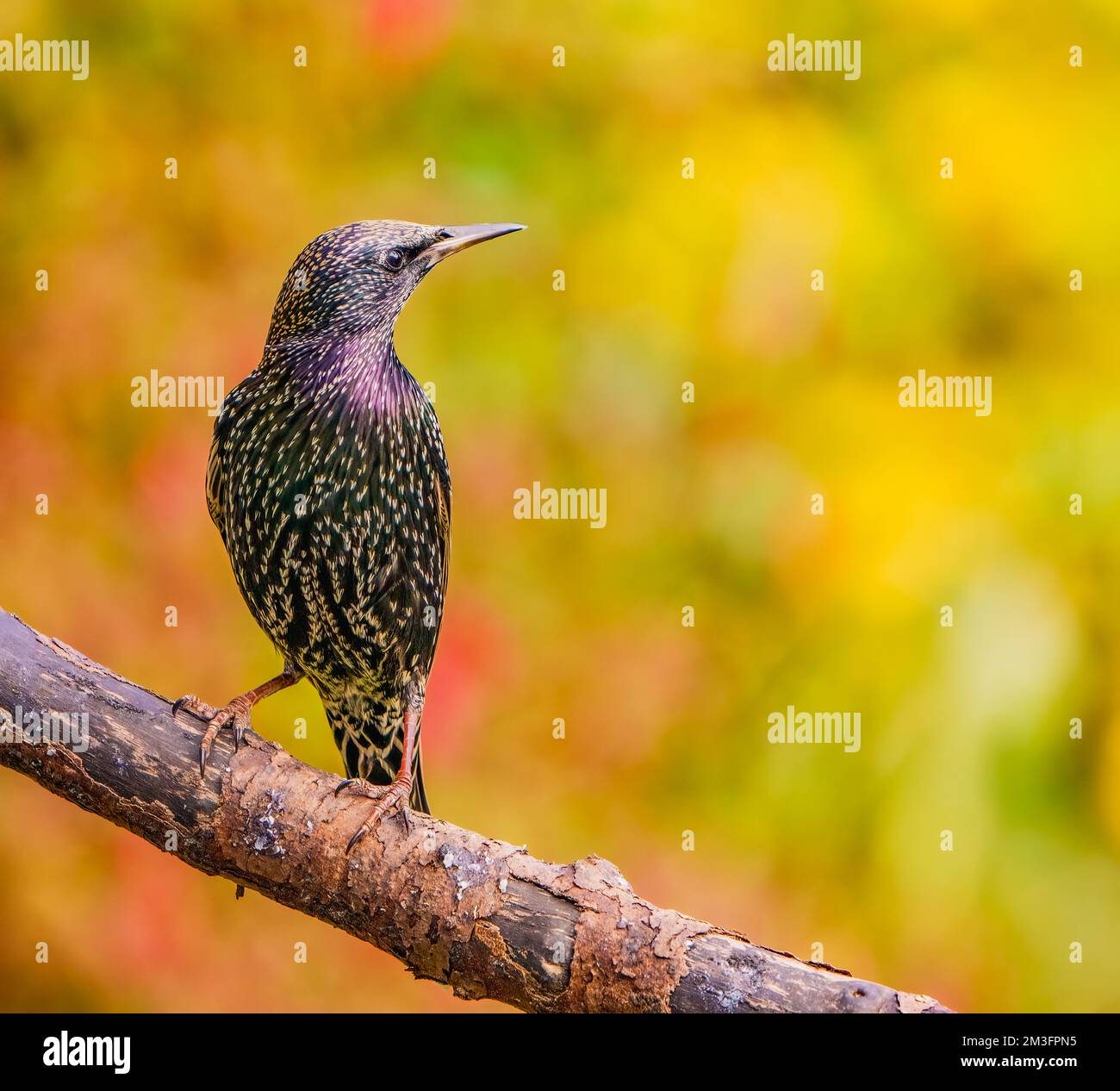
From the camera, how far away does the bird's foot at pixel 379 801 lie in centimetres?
312

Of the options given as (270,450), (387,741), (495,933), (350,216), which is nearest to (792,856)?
(387,741)

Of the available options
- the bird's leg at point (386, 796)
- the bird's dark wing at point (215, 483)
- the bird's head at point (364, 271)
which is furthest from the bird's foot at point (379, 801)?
the bird's head at point (364, 271)

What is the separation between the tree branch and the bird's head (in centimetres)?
104

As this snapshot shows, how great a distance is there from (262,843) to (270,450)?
99 cm

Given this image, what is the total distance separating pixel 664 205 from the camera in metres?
4.59

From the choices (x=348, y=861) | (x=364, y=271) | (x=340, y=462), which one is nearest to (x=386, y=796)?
(x=348, y=861)

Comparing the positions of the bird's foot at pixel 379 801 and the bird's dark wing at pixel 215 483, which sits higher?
the bird's dark wing at pixel 215 483

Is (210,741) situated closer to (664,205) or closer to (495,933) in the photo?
(495,933)

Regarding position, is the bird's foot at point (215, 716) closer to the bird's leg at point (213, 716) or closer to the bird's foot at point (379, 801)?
the bird's leg at point (213, 716)

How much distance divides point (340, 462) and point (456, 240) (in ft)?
2.08

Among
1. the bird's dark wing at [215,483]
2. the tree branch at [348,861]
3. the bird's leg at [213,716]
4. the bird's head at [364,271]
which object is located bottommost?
the tree branch at [348,861]

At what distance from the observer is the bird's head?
350cm

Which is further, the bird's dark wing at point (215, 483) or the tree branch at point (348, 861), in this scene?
the bird's dark wing at point (215, 483)

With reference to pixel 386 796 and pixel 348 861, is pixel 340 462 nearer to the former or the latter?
pixel 386 796
